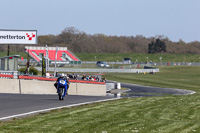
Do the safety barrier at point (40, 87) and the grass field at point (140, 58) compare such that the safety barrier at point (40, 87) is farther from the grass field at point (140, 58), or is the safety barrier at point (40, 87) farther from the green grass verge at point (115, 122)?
the grass field at point (140, 58)

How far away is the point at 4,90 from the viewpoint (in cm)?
2816

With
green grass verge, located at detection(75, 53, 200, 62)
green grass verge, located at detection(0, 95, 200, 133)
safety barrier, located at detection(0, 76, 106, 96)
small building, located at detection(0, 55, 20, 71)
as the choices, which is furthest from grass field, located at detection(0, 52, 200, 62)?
green grass verge, located at detection(0, 95, 200, 133)

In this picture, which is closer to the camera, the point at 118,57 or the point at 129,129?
the point at 129,129

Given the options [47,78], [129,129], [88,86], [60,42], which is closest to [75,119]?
[129,129]

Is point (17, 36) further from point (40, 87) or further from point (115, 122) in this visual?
point (115, 122)

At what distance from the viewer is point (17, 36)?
45469 mm

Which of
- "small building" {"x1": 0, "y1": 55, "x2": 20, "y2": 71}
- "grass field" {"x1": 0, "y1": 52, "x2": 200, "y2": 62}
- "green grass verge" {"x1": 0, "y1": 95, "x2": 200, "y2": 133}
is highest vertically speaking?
"grass field" {"x1": 0, "y1": 52, "x2": 200, "y2": 62}

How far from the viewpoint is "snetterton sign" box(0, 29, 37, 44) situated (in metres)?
45.3

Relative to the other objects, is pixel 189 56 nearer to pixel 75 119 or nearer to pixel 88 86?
pixel 88 86

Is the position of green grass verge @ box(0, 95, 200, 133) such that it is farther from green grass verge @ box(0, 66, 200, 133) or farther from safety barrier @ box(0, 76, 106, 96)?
safety barrier @ box(0, 76, 106, 96)

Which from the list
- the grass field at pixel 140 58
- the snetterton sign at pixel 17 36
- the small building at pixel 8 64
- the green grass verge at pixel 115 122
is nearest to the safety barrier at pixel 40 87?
the small building at pixel 8 64

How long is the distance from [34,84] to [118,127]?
21.0 meters

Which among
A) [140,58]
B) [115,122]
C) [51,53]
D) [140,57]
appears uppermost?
[51,53]

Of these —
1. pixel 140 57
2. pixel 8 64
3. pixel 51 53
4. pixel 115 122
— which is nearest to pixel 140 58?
pixel 140 57
